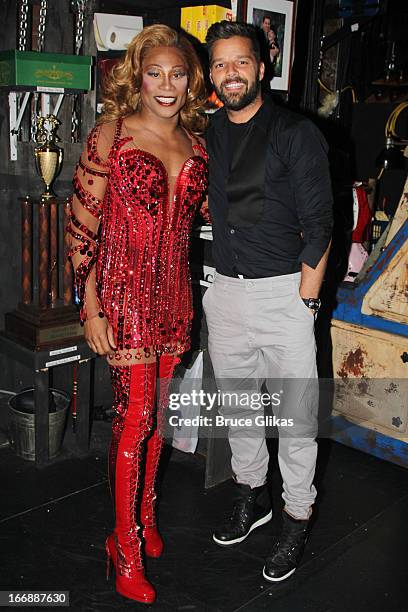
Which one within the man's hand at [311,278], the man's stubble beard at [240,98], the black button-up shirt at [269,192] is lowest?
the man's hand at [311,278]

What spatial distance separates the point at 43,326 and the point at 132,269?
3.56 ft

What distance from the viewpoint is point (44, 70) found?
3078 millimetres

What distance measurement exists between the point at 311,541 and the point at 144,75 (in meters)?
1.89

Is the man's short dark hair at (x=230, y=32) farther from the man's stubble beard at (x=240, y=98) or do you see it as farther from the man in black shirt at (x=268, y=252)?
the man's stubble beard at (x=240, y=98)

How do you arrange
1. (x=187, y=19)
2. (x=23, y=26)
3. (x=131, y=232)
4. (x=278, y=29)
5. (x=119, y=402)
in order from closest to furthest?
(x=131, y=232) → (x=119, y=402) → (x=278, y=29) → (x=187, y=19) → (x=23, y=26)

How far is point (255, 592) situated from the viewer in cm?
240

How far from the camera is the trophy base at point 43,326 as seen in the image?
3.14 m

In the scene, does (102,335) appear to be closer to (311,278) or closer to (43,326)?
(311,278)

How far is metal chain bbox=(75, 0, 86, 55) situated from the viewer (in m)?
3.28

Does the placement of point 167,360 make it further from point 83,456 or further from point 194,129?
point 83,456

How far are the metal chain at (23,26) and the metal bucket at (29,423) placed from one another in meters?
1.70

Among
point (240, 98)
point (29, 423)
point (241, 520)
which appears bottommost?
point (241, 520)

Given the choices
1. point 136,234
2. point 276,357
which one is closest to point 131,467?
point 276,357

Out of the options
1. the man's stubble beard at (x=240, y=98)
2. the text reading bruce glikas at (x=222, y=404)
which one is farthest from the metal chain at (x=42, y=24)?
the text reading bruce glikas at (x=222, y=404)
